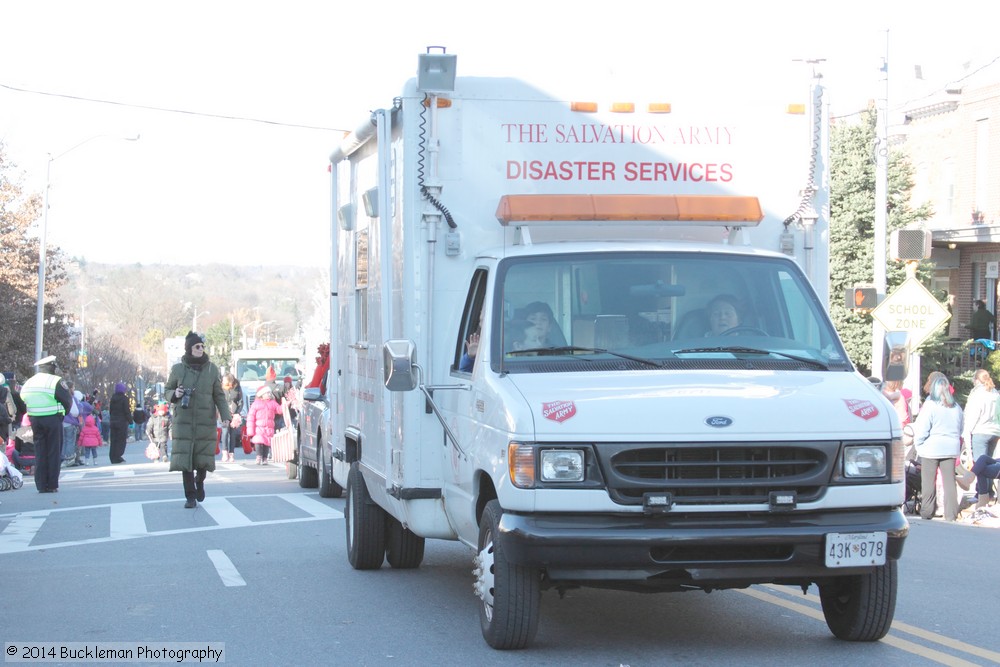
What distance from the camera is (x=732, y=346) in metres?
7.38

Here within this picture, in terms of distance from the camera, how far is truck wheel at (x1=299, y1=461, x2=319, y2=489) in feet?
62.4

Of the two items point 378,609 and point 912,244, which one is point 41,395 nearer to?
point 378,609

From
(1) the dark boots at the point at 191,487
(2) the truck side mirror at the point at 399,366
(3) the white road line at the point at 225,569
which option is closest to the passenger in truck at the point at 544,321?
(2) the truck side mirror at the point at 399,366

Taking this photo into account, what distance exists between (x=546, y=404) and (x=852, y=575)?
1851 millimetres

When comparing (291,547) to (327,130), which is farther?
(327,130)

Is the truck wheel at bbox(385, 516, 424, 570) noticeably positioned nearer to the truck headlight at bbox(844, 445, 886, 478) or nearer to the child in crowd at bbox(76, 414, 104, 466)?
the truck headlight at bbox(844, 445, 886, 478)

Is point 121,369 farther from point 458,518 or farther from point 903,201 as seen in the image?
point 458,518

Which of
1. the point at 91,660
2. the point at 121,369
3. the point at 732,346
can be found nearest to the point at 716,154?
the point at 732,346

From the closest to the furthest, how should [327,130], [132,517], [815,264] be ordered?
[815,264] → [132,517] → [327,130]

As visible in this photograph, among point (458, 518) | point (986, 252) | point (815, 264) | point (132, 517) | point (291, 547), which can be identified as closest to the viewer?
point (458, 518)

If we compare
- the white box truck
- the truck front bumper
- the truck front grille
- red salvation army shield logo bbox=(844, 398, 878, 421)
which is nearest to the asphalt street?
the white box truck

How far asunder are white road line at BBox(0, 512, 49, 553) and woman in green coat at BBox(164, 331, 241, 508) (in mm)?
1566

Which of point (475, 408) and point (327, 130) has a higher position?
point (327, 130)

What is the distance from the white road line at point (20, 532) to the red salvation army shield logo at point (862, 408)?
800 centimetres
